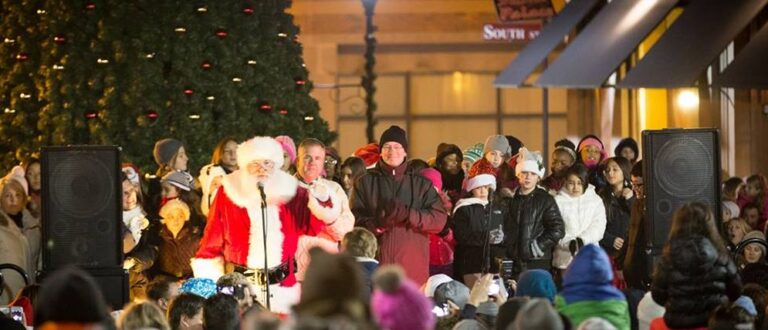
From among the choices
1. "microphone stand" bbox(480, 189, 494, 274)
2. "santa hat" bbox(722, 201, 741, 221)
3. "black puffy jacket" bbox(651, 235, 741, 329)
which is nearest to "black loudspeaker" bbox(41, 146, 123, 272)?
"microphone stand" bbox(480, 189, 494, 274)

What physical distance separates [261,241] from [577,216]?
314cm

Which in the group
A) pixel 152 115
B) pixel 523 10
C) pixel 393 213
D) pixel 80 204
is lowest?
pixel 393 213

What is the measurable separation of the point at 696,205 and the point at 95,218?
4.50 meters

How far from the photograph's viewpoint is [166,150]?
61.2 feet

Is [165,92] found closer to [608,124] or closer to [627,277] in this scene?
[627,277]

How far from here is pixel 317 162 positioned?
630 inches

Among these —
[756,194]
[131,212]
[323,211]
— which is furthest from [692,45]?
[323,211]

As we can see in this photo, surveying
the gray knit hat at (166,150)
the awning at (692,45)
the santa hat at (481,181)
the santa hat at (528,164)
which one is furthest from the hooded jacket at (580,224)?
the awning at (692,45)

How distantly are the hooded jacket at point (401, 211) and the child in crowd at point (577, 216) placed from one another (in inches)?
47.0

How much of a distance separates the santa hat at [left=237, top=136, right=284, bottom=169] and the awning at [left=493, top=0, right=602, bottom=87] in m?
14.3

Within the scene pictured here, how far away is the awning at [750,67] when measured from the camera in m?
23.7

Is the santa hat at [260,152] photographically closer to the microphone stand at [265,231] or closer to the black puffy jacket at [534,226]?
the microphone stand at [265,231]

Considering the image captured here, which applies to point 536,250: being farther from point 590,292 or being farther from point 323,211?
point 590,292

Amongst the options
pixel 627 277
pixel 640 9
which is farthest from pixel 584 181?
pixel 640 9
